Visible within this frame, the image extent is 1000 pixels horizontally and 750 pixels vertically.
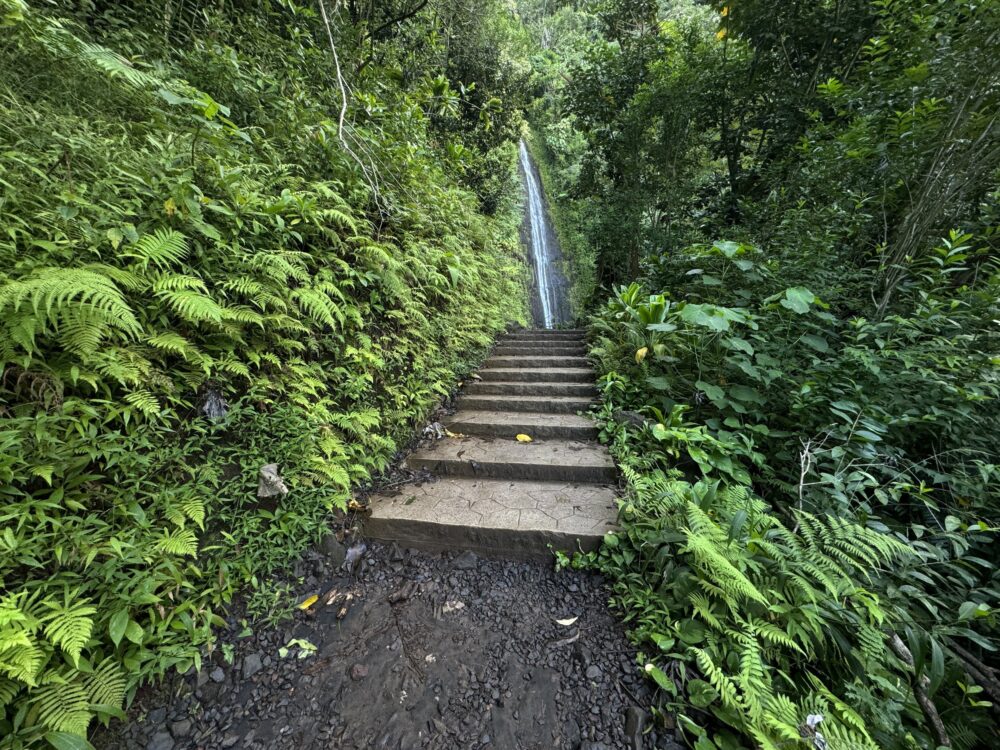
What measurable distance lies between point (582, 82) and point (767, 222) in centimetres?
558

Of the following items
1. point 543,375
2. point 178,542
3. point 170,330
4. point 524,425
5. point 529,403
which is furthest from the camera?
point 543,375

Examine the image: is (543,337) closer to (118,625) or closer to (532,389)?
(532,389)

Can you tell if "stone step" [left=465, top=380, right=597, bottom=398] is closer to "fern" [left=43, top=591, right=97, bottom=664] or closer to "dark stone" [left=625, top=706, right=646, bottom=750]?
"dark stone" [left=625, top=706, right=646, bottom=750]

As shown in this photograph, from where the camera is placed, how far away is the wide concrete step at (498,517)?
237 cm

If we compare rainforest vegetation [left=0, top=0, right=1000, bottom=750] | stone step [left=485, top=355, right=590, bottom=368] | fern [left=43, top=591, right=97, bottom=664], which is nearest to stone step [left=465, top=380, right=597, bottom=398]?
rainforest vegetation [left=0, top=0, right=1000, bottom=750]

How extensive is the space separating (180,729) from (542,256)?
1226 cm

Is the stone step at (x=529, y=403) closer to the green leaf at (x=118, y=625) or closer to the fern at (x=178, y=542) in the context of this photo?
the fern at (x=178, y=542)

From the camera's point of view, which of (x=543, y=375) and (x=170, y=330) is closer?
(x=170, y=330)

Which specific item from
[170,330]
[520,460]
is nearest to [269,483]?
[170,330]

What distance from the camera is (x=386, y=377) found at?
10.9 feet

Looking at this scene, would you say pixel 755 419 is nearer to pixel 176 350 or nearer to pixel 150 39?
pixel 176 350

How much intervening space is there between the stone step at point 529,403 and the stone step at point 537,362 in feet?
3.44

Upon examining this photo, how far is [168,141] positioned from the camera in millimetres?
2266

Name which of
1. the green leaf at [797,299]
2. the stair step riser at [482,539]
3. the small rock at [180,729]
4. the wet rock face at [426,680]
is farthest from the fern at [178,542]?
the green leaf at [797,299]
